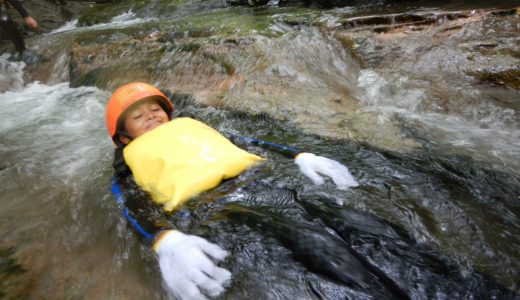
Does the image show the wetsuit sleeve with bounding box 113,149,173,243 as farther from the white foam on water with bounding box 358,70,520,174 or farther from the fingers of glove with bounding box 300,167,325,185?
the white foam on water with bounding box 358,70,520,174

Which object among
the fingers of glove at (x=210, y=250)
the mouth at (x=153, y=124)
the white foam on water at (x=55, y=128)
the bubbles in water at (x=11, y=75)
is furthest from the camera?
the bubbles in water at (x=11, y=75)

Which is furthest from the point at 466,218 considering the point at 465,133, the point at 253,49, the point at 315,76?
the point at 253,49

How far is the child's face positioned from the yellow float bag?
34cm

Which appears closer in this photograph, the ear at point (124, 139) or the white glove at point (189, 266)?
the white glove at point (189, 266)

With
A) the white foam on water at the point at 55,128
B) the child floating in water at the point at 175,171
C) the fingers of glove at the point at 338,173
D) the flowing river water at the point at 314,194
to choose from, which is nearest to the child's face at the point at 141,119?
the child floating in water at the point at 175,171

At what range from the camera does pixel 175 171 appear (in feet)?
8.09

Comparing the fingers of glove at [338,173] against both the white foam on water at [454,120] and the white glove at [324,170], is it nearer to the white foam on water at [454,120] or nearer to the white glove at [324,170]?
the white glove at [324,170]

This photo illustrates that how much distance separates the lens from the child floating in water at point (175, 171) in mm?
1979

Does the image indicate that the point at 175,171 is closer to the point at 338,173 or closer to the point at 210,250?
the point at 210,250

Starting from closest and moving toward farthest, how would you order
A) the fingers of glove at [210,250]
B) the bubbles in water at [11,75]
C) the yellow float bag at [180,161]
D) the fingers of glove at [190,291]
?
the fingers of glove at [190,291] < the fingers of glove at [210,250] < the yellow float bag at [180,161] < the bubbles in water at [11,75]

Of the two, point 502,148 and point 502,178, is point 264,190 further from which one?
point 502,148

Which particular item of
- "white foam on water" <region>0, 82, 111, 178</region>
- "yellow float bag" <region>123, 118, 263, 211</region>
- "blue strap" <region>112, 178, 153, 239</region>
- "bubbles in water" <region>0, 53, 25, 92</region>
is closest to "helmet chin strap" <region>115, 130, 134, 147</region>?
"yellow float bag" <region>123, 118, 263, 211</region>

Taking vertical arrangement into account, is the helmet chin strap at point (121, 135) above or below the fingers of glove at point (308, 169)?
above

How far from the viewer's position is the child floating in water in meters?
1.98
